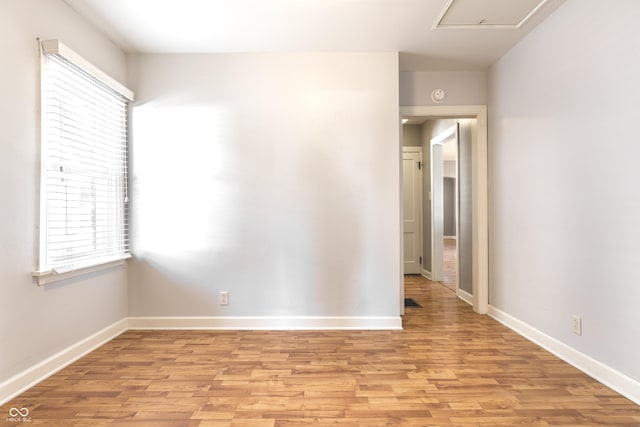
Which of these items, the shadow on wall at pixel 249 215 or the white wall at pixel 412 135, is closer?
the shadow on wall at pixel 249 215

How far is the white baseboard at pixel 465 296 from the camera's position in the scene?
4.01 meters

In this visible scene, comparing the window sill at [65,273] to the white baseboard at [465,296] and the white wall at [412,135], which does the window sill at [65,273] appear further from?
the white wall at [412,135]

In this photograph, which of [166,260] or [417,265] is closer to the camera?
[166,260]

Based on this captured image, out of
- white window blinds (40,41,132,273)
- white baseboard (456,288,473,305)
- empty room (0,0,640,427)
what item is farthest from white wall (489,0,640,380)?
white window blinds (40,41,132,273)

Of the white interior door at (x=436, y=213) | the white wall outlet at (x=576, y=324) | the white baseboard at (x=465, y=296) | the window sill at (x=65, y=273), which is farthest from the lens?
the white interior door at (x=436, y=213)

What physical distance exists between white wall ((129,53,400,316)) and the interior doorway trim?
883 millimetres

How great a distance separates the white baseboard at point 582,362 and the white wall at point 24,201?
3.74 meters

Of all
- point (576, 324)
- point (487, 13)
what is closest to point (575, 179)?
point (576, 324)

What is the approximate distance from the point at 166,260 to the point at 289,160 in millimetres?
1562

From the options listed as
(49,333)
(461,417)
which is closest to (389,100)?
(461,417)

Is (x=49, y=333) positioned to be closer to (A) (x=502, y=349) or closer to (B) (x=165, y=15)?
(B) (x=165, y=15)

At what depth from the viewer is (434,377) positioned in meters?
2.23

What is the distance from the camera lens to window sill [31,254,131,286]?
7.13 ft

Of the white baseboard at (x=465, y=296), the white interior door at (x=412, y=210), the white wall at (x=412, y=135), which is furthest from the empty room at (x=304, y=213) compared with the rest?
the white wall at (x=412, y=135)
